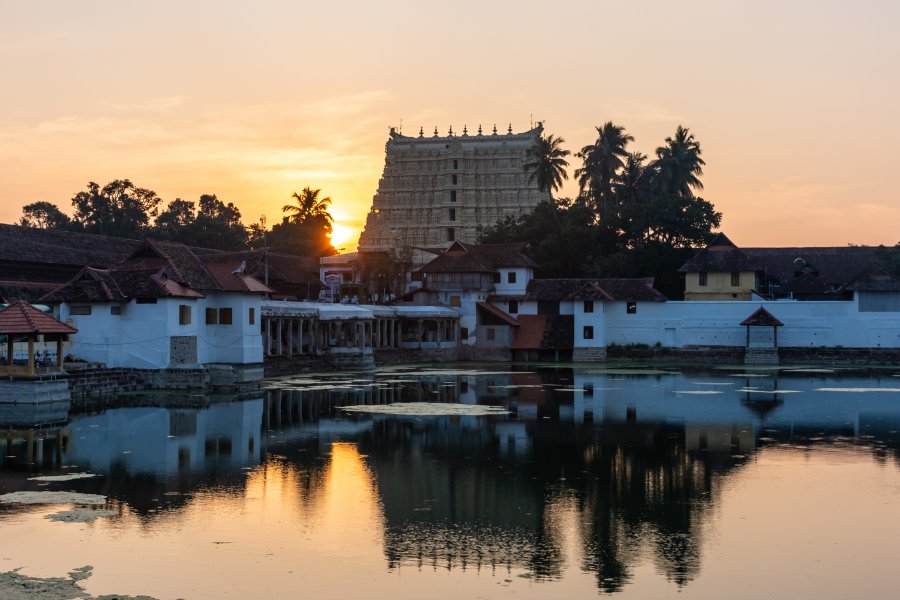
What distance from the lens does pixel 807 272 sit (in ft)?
251

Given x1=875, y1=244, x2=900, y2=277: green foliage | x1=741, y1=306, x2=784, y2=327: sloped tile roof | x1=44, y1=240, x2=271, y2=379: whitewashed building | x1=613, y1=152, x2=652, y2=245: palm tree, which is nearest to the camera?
x1=44, y1=240, x2=271, y2=379: whitewashed building

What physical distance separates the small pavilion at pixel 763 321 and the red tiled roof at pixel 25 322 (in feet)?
149

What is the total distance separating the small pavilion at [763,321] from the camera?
66.1 m

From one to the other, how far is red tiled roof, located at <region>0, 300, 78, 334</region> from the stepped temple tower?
7271cm

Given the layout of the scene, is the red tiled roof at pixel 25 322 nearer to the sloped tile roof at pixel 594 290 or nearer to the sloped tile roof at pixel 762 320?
the sloped tile roof at pixel 594 290

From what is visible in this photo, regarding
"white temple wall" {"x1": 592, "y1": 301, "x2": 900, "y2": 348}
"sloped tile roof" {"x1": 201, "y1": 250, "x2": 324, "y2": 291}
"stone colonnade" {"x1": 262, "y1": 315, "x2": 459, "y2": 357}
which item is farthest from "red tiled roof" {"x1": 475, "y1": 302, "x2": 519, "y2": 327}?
"sloped tile roof" {"x1": 201, "y1": 250, "x2": 324, "y2": 291}

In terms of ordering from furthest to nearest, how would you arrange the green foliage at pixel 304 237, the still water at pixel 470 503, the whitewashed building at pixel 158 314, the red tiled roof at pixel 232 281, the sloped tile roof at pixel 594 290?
the green foliage at pixel 304 237 → the sloped tile roof at pixel 594 290 → the red tiled roof at pixel 232 281 → the whitewashed building at pixel 158 314 → the still water at pixel 470 503

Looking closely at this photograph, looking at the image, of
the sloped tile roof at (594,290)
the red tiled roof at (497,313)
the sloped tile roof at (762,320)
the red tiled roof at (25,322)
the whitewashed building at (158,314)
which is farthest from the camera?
the red tiled roof at (497,313)

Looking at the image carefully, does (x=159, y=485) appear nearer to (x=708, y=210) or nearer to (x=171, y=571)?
→ (x=171, y=571)

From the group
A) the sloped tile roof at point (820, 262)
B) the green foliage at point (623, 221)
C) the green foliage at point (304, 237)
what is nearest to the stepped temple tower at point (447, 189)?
the green foliage at point (304, 237)

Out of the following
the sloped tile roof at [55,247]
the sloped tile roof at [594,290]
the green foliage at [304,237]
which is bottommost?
the sloped tile roof at [594,290]

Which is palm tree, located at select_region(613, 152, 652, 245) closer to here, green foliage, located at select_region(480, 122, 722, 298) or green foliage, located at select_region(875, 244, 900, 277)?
green foliage, located at select_region(480, 122, 722, 298)

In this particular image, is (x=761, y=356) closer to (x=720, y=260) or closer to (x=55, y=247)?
(x=720, y=260)

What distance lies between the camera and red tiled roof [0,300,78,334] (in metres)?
33.9
